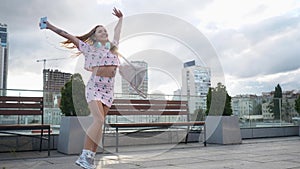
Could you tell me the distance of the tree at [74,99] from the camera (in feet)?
17.1

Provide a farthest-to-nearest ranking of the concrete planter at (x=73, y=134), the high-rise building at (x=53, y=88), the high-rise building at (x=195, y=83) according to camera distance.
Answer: the high-rise building at (x=195, y=83) → the high-rise building at (x=53, y=88) → the concrete planter at (x=73, y=134)

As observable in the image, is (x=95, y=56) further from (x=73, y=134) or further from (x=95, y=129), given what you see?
(x=73, y=134)

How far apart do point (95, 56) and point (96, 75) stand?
19cm

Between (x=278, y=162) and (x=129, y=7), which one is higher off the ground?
(x=129, y=7)

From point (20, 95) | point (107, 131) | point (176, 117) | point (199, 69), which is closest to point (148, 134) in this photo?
point (176, 117)

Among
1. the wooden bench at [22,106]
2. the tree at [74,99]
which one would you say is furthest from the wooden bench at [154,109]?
the wooden bench at [22,106]

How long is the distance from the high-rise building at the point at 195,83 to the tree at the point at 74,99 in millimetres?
2424

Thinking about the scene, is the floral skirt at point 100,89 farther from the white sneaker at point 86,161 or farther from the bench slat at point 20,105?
the bench slat at point 20,105

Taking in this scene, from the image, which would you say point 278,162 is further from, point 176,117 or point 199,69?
point 199,69

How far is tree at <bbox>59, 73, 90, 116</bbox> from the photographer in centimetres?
523

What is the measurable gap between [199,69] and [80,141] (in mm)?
3500

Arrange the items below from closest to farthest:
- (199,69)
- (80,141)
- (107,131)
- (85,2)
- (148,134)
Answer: (80,141) < (85,2) < (107,131) < (148,134) < (199,69)

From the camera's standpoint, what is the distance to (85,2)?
5492 mm

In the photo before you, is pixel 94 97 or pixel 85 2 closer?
pixel 94 97
